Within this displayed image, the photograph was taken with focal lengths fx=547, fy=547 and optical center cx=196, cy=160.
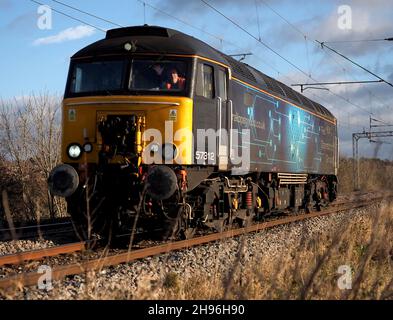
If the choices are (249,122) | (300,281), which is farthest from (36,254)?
(249,122)

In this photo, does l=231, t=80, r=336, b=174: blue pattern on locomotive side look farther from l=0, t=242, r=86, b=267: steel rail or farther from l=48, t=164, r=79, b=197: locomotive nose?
l=0, t=242, r=86, b=267: steel rail

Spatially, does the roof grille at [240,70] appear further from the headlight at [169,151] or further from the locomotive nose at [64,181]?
the locomotive nose at [64,181]

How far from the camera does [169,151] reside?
966cm

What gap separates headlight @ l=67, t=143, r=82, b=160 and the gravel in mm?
1727

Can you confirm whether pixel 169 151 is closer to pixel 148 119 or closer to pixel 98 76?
pixel 148 119

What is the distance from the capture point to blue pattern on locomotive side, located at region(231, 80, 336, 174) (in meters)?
12.4

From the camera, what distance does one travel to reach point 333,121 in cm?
2273

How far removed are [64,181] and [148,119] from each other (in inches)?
72.3

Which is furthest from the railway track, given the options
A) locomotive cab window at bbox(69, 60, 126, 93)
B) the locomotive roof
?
the locomotive roof

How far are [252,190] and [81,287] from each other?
24.2 feet

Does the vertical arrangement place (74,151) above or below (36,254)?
above

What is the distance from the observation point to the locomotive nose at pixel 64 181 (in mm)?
9570
